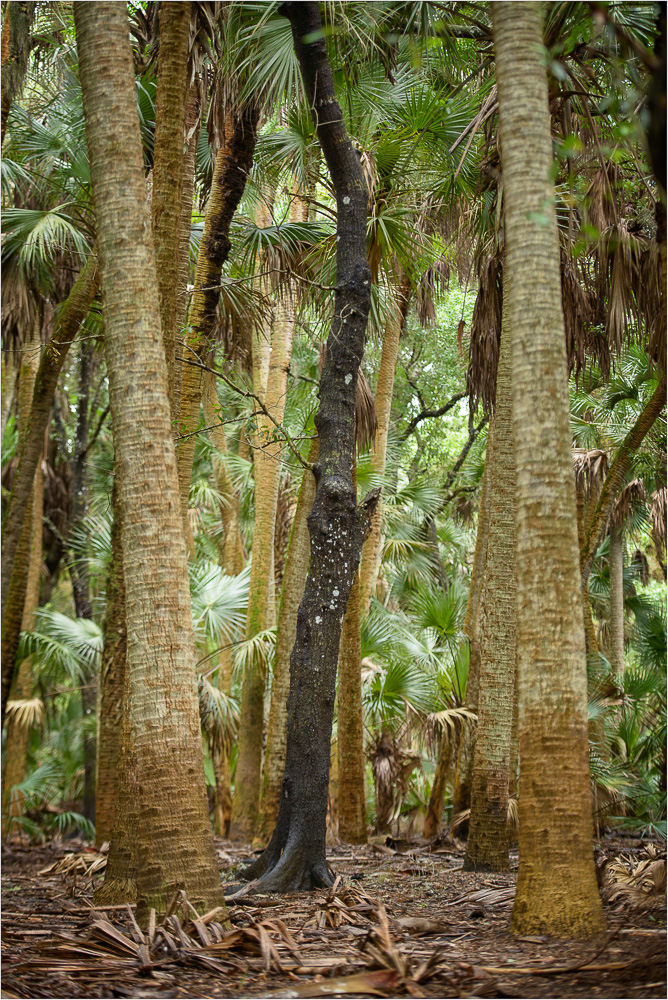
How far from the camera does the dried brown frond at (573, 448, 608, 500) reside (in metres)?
12.0

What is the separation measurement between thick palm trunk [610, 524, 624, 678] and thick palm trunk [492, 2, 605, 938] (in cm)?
1103

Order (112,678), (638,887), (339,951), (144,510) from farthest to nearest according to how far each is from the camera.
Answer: (112,678)
(638,887)
(144,510)
(339,951)

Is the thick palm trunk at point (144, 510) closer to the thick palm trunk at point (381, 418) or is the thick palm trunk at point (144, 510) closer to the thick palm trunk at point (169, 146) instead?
the thick palm trunk at point (169, 146)

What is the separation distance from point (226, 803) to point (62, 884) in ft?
16.4

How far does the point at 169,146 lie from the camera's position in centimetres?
607

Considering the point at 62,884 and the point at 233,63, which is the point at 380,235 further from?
the point at 62,884

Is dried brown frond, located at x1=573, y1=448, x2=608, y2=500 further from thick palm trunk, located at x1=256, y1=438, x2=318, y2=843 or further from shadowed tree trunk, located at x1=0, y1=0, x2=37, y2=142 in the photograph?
shadowed tree trunk, located at x1=0, y1=0, x2=37, y2=142

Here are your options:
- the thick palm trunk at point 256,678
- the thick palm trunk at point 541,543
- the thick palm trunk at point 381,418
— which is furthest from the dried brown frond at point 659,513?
the thick palm trunk at point 541,543

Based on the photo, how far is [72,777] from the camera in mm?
16281

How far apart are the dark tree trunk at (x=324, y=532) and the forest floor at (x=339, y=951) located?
1.65 feet

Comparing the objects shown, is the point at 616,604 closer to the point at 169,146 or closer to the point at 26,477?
the point at 26,477

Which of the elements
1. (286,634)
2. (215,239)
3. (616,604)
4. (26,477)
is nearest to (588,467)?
(616,604)

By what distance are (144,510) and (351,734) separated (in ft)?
17.0

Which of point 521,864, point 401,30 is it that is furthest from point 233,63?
point 521,864
